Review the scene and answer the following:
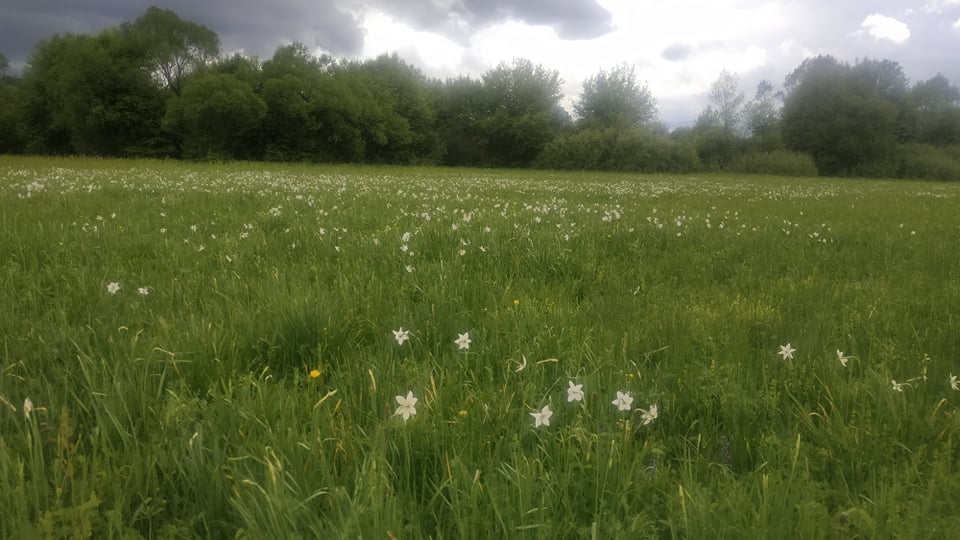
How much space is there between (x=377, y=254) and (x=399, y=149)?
6301 cm

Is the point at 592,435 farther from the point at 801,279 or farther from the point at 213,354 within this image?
the point at 801,279

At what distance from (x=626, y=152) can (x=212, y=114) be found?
40585 millimetres

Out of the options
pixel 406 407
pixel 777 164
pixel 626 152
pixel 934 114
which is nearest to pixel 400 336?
pixel 406 407

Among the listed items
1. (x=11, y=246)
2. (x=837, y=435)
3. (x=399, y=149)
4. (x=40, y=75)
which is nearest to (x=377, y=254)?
(x=11, y=246)

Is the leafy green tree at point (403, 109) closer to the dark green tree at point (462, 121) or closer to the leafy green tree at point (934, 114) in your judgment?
the dark green tree at point (462, 121)

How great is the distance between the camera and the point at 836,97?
61781mm

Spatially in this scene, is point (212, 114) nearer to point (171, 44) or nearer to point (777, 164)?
point (171, 44)

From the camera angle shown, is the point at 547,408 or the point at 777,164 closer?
the point at 547,408

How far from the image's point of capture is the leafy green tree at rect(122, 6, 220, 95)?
58.6 metres

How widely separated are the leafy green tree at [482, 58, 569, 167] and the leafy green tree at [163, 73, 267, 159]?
96.8 ft

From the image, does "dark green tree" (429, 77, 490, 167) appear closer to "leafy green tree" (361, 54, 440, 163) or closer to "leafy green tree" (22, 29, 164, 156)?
"leafy green tree" (361, 54, 440, 163)

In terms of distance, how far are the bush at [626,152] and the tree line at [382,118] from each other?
0.13 metres

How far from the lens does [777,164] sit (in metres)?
50.4

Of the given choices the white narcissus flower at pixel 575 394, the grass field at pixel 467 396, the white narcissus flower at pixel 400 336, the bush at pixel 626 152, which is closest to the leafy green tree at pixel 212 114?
the bush at pixel 626 152
